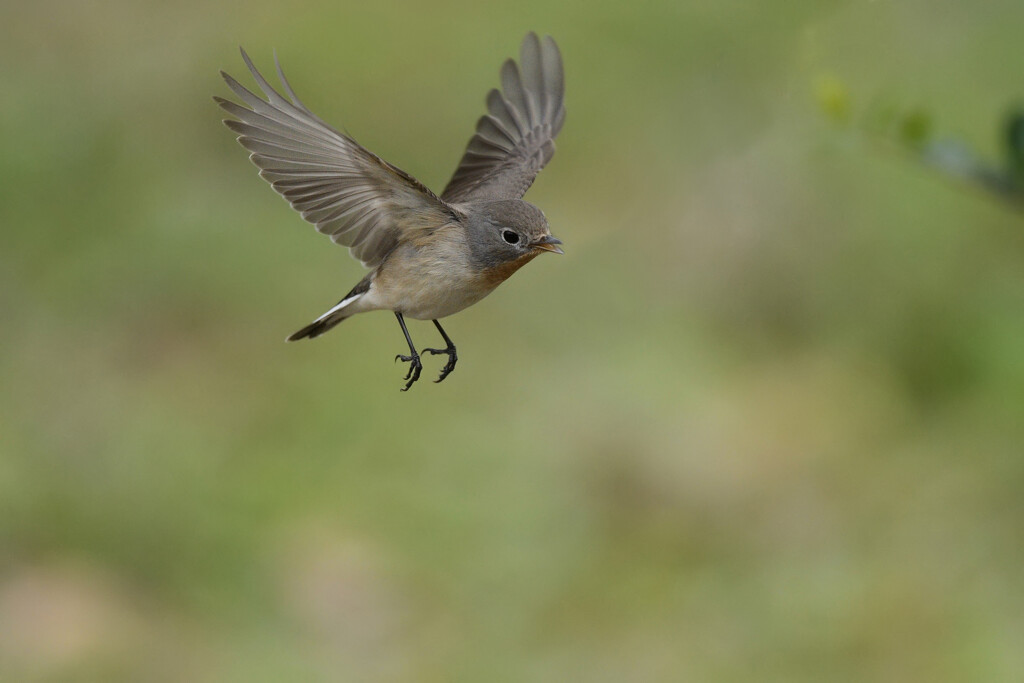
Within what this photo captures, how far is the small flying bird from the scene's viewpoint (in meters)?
1.99

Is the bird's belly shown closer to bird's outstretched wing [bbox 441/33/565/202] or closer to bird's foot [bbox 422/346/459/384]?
bird's foot [bbox 422/346/459/384]

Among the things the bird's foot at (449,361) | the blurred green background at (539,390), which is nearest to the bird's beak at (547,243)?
the bird's foot at (449,361)

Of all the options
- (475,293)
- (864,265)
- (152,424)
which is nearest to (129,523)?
(152,424)

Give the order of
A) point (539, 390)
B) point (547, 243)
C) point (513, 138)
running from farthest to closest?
1. point (539, 390)
2. point (513, 138)
3. point (547, 243)

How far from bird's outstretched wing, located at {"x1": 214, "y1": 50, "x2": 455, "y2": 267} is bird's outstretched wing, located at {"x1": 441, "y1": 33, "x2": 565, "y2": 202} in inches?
13.8

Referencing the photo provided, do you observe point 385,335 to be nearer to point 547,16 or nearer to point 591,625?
point 591,625

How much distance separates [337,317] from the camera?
2.53m

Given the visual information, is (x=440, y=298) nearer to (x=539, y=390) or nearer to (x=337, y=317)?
(x=337, y=317)

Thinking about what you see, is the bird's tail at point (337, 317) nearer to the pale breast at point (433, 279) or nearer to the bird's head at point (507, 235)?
the pale breast at point (433, 279)

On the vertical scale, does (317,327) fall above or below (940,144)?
below

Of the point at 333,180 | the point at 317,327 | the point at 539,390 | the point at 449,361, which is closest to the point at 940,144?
the point at 449,361

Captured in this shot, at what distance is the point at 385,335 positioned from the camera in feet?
24.8

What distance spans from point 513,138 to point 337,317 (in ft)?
2.22

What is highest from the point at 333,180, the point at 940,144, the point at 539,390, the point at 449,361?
the point at 539,390
